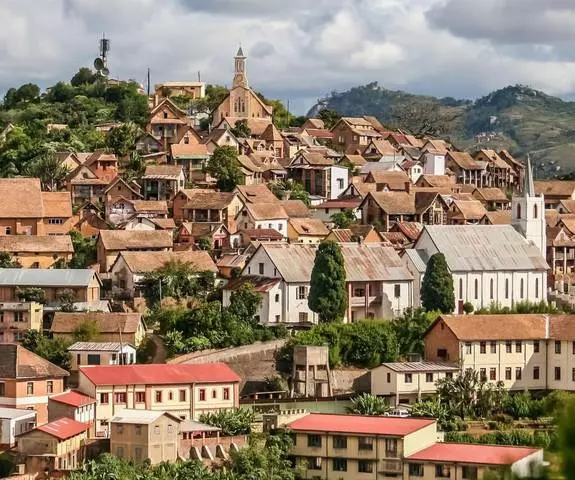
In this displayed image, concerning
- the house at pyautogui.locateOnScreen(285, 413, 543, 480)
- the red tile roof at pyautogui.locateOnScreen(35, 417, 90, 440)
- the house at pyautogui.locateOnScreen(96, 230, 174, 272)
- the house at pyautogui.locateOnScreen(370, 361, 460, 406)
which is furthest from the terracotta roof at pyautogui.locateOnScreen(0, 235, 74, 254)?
the house at pyautogui.locateOnScreen(285, 413, 543, 480)

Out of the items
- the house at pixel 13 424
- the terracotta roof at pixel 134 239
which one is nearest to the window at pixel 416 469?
the house at pixel 13 424

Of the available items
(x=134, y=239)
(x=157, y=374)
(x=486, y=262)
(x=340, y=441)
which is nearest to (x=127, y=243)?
(x=134, y=239)

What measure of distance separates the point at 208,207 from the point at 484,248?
1350 centimetres

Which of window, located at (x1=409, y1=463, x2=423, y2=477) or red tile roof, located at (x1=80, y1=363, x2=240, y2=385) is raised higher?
red tile roof, located at (x1=80, y1=363, x2=240, y2=385)

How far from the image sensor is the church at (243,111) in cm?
8867

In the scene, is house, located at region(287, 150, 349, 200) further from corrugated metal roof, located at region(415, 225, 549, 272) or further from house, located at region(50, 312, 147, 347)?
house, located at region(50, 312, 147, 347)

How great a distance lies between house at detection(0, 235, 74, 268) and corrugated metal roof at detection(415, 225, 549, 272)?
1499 cm

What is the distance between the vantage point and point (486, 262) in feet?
201

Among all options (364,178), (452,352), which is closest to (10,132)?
(364,178)

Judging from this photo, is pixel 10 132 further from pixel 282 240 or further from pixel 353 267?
pixel 353 267

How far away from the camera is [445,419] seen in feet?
158

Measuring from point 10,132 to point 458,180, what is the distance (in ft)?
90.8

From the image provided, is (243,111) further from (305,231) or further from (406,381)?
(406,381)

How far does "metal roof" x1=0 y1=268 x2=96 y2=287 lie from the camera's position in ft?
179
